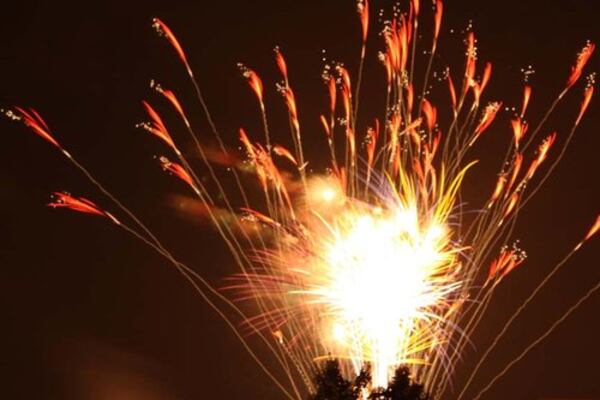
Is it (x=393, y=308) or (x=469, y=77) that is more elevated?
(x=469, y=77)

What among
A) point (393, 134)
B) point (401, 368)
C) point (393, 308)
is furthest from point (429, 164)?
point (401, 368)

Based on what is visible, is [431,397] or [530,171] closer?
[431,397]

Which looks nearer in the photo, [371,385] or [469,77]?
[371,385]

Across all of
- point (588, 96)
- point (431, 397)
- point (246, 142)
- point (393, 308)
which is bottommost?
point (431, 397)

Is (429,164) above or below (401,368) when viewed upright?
above

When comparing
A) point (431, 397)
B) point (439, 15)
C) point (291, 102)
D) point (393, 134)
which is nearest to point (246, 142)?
point (291, 102)

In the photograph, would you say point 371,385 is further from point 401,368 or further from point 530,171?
point 530,171

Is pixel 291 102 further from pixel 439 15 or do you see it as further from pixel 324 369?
pixel 324 369
